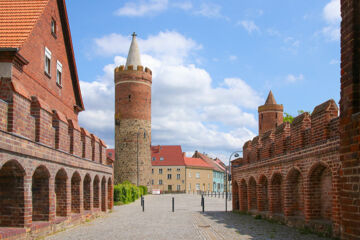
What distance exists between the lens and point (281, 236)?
12.4 metres

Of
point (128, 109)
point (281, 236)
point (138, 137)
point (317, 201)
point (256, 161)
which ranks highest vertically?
point (128, 109)

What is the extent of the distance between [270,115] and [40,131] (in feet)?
177

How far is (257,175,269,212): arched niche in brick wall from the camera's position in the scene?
63.0 ft

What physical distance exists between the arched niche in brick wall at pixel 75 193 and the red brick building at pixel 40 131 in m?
0.04

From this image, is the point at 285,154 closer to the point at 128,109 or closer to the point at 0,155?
the point at 0,155

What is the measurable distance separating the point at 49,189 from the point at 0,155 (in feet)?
13.8

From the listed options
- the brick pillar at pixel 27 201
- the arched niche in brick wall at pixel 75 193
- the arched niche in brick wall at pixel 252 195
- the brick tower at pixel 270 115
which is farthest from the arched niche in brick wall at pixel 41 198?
the brick tower at pixel 270 115

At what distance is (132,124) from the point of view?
53.6m

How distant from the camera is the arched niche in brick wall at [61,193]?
15367 mm

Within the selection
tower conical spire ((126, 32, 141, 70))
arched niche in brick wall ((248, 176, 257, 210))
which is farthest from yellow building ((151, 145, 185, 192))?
arched niche in brick wall ((248, 176, 257, 210))

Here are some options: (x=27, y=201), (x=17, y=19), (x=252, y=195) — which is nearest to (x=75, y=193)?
(x=27, y=201)

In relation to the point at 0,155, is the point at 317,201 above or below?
below

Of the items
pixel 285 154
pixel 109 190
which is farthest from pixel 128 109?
pixel 285 154

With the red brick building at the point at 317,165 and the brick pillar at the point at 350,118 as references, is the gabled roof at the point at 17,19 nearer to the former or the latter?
the red brick building at the point at 317,165
